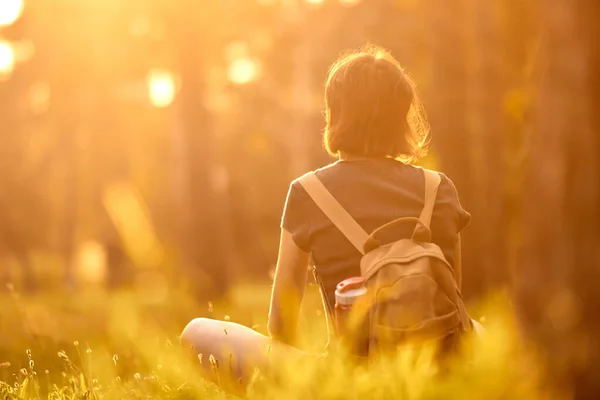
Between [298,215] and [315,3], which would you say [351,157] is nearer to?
[298,215]

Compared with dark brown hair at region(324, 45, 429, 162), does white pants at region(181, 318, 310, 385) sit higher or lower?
lower

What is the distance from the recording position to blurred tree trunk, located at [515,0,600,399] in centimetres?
639

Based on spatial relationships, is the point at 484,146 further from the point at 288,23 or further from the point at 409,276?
the point at 288,23

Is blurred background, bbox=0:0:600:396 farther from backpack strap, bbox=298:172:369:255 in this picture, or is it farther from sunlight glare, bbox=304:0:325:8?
backpack strap, bbox=298:172:369:255

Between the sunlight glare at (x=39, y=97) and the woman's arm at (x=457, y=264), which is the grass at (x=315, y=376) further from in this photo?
the sunlight glare at (x=39, y=97)

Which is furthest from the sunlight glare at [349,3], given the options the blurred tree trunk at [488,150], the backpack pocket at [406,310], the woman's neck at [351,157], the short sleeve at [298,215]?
the backpack pocket at [406,310]

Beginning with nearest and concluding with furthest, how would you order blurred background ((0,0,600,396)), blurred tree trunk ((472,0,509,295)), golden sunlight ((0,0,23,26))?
1. blurred background ((0,0,600,396))
2. blurred tree trunk ((472,0,509,295))
3. golden sunlight ((0,0,23,26))

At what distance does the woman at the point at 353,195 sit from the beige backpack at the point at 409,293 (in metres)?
0.16

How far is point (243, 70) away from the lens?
32188mm

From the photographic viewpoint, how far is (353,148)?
415 centimetres

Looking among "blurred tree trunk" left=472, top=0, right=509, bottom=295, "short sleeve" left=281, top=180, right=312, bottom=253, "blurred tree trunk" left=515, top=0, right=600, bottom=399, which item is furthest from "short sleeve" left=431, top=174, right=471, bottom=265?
"blurred tree trunk" left=472, top=0, right=509, bottom=295

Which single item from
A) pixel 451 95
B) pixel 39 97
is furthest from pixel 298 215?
pixel 39 97

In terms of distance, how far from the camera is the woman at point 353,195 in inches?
157

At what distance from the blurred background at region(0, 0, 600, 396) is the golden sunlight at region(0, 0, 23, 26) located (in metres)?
0.08
